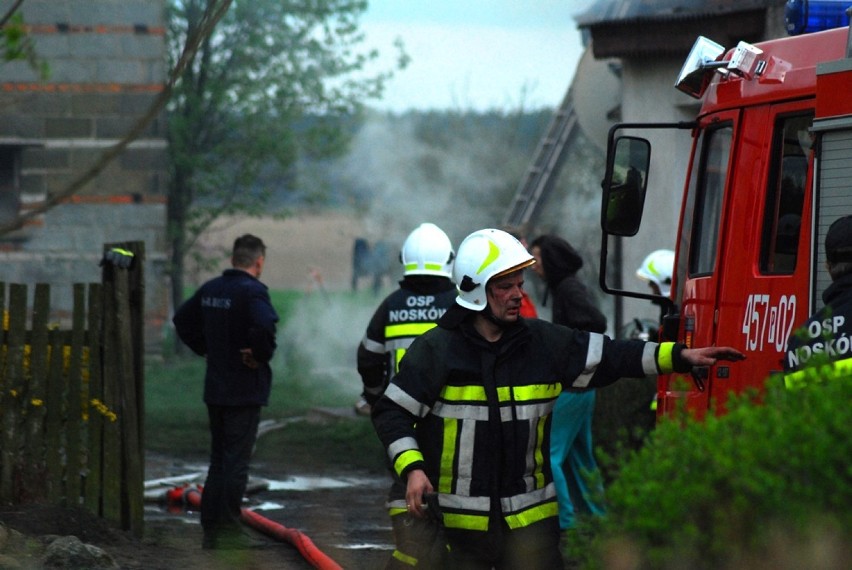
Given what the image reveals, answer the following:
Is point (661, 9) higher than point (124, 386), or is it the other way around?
point (661, 9)

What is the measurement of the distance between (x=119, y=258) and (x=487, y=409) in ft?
12.4

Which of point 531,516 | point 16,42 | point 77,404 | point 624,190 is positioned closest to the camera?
point 16,42

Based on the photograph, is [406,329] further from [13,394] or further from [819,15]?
[819,15]

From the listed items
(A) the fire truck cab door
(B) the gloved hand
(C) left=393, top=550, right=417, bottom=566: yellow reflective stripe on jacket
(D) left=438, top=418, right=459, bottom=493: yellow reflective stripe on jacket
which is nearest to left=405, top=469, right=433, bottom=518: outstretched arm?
(D) left=438, top=418, right=459, bottom=493: yellow reflective stripe on jacket

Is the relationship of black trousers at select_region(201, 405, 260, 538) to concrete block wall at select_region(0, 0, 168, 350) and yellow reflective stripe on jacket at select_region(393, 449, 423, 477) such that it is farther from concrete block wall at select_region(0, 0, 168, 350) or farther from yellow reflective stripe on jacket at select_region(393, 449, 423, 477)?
concrete block wall at select_region(0, 0, 168, 350)

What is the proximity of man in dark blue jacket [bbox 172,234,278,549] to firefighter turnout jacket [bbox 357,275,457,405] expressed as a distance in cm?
122

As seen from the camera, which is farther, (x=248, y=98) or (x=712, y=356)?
(x=248, y=98)

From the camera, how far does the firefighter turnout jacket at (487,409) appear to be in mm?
4887

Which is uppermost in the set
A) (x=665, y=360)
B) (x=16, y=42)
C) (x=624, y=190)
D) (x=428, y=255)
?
(x=16, y=42)

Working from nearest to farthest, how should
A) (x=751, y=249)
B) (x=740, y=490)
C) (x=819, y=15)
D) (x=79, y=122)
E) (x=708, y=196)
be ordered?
1. (x=740, y=490)
2. (x=751, y=249)
3. (x=819, y=15)
4. (x=708, y=196)
5. (x=79, y=122)

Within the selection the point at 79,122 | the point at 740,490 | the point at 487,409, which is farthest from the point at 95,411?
the point at 79,122

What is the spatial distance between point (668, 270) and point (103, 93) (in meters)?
11.9

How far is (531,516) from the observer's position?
Result: 16.1ft

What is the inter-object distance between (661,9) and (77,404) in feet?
23.0
